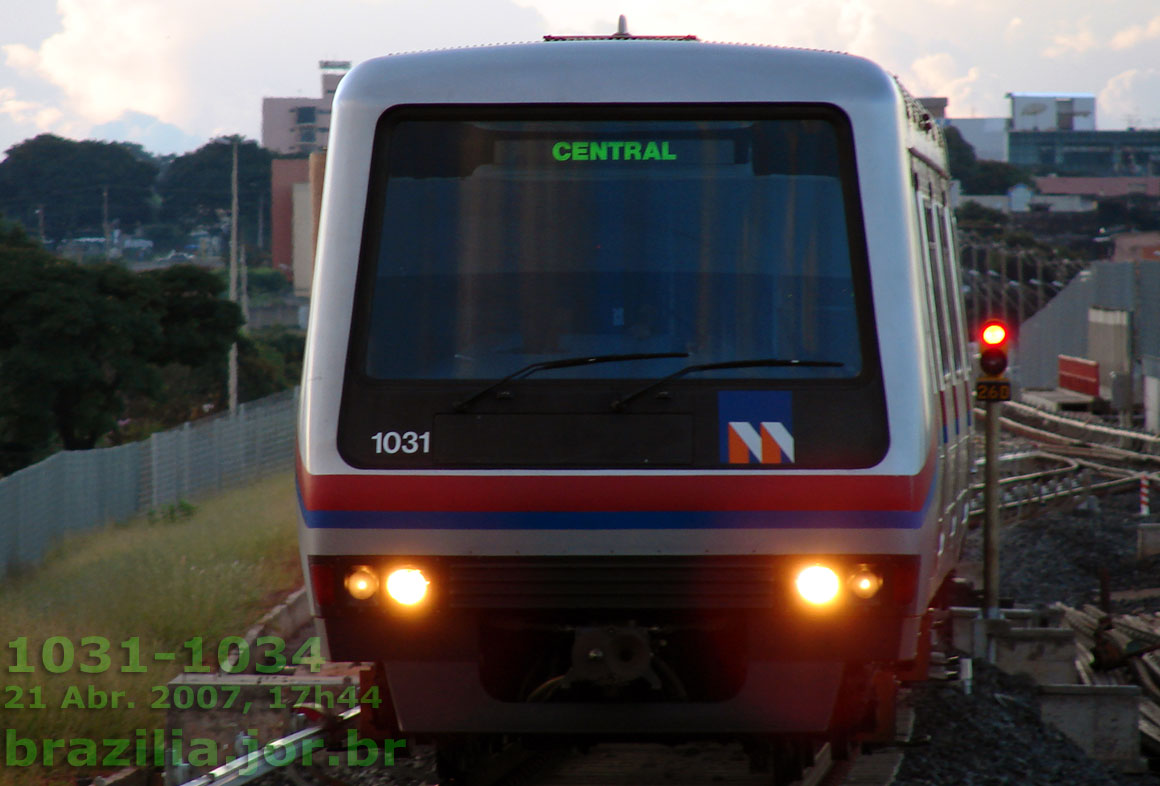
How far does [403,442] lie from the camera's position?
5910mm

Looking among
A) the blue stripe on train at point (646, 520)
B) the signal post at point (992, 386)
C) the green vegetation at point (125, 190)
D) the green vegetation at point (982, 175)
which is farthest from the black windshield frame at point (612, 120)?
the green vegetation at point (982, 175)

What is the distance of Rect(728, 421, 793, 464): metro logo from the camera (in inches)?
229

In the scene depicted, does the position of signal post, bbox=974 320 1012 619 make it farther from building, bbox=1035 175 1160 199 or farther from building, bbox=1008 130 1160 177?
building, bbox=1008 130 1160 177

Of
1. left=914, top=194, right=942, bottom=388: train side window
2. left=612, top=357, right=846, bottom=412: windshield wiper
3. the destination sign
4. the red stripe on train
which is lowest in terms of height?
the red stripe on train

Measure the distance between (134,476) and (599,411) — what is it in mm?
21280

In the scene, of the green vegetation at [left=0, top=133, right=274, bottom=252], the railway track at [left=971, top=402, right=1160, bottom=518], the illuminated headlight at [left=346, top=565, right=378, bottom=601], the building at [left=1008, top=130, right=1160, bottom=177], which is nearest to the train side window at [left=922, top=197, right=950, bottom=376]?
the illuminated headlight at [left=346, top=565, right=378, bottom=601]

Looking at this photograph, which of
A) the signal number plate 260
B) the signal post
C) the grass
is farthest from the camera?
the signal number plate 260

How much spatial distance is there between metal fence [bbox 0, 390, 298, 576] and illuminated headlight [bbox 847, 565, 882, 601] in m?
15.7

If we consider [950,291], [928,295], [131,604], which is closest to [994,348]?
[950,291]

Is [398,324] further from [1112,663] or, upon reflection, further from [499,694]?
[1112,663]

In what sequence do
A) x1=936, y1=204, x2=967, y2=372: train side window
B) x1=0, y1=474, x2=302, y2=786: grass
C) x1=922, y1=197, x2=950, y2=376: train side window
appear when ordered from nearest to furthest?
1. x1=922, y1=197, x2=950, y2=376: train side window
2. x1=936, y1=204, x2=967, y2=372: train side window
3. x1=0, y1=474, x2=302, y2=786: grass

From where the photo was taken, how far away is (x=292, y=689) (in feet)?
32.2

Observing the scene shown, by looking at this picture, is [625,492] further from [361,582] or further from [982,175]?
[982,175]

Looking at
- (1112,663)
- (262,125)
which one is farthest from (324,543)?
(262,125)
